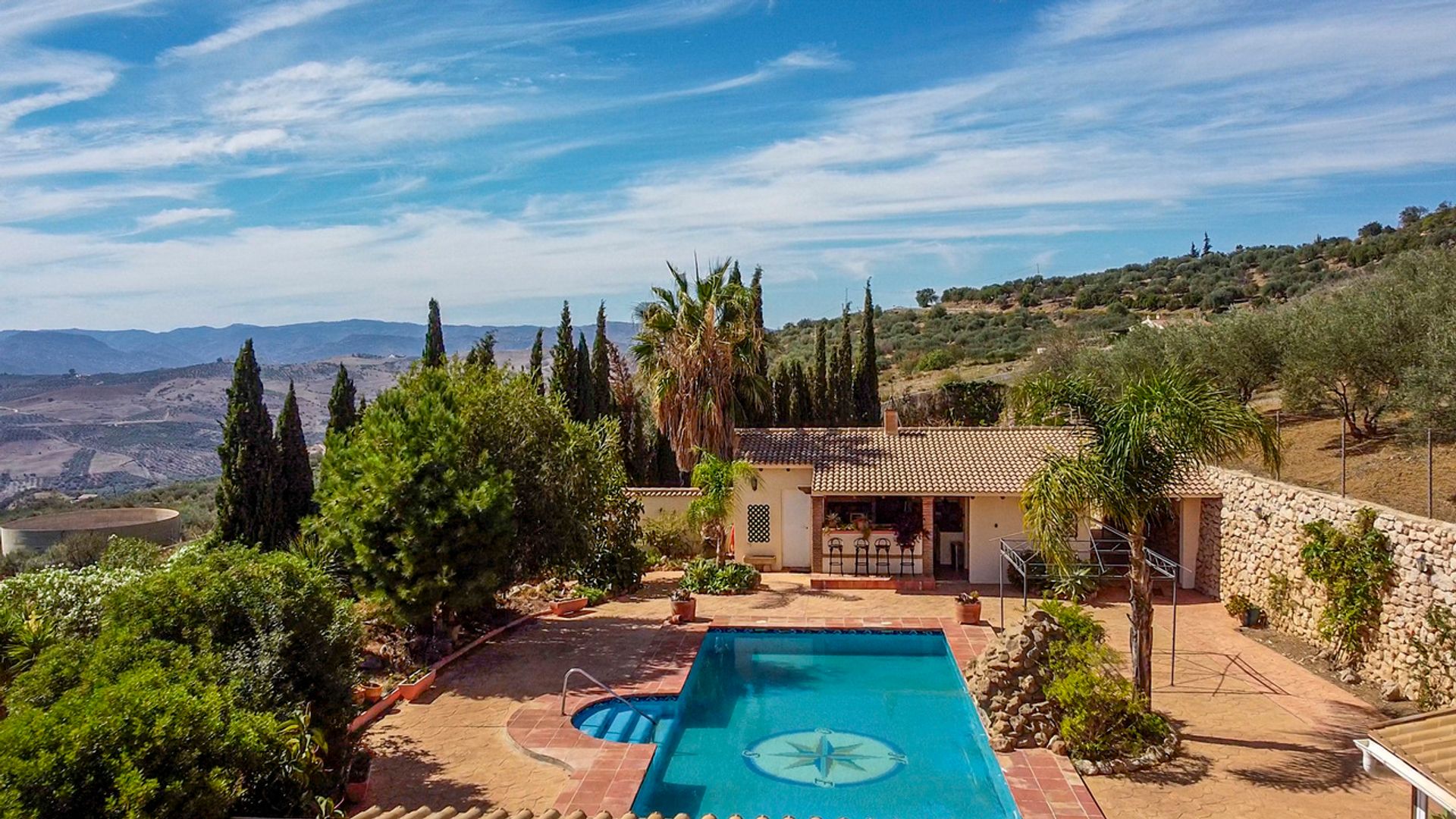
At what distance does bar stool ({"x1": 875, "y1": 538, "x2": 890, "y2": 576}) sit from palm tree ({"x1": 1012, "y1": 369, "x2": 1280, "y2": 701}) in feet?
32.2

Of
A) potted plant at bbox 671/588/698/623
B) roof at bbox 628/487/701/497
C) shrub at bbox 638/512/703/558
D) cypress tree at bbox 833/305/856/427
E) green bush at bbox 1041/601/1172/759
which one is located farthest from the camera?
cypress tree at bbox 833/305/856/427

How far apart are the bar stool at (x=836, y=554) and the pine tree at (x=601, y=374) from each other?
12.1 metres

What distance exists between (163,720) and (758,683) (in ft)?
33.3

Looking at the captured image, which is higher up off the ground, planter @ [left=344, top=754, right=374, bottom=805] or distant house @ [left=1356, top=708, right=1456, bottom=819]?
distant house @ [left=1356, top=708, right=1456, bottom=819]

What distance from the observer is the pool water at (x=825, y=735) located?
11.3m

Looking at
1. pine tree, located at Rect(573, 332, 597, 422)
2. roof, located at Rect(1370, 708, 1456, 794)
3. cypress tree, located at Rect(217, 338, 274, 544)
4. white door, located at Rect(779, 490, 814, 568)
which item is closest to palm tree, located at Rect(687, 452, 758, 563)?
white door, located at Rect(779, 490, 814, 568)

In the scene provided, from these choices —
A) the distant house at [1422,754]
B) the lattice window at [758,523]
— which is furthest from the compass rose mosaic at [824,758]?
the lattice window at [758,523]

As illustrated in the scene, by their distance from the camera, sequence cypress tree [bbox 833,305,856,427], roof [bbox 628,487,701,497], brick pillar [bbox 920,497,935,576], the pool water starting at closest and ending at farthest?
1. the pool water
2. brick pillar [bbox 920,497,935,576]
3. roof [bbox 628,487,701,497]
4. cypress tree [bbox 833,305,856,427]

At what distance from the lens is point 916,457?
2342 cm

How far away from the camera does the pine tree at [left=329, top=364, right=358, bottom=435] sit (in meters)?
25.5

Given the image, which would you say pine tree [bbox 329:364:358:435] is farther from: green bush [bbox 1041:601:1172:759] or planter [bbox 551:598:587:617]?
green bush [bbox 1041:601:1172:759]

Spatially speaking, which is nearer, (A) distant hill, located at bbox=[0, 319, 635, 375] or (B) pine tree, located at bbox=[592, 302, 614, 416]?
(B) pine tree, located at bbox=[592, 302, 614, 416]

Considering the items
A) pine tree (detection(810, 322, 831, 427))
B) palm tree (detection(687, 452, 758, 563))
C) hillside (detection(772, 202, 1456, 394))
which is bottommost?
palm tree (detection(687, 452, 758, 563))

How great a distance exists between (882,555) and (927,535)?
121 cm
